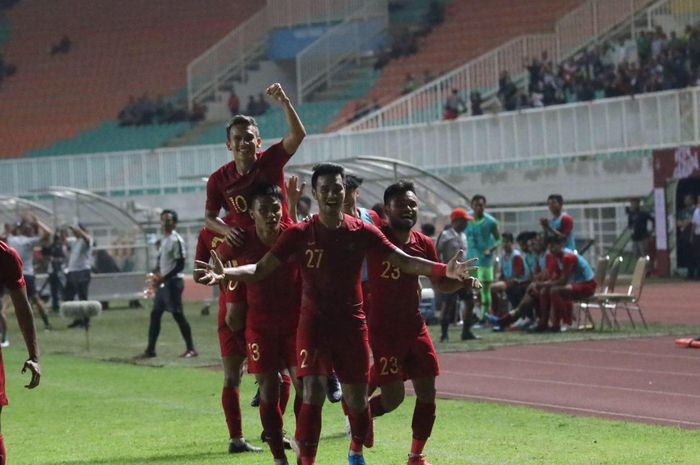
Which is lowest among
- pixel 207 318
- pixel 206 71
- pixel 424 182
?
pixel 207 318

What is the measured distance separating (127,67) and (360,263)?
51624mm

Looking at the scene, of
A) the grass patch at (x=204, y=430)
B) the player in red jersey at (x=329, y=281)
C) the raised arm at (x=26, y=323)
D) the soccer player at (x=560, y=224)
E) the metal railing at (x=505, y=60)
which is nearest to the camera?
the raised arm at (x=26, y=323)

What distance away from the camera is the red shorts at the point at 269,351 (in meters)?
9.91

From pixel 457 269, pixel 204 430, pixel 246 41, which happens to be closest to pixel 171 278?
pixel 204 430

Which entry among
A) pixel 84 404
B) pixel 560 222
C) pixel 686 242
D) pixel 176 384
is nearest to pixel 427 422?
pixel 84 404

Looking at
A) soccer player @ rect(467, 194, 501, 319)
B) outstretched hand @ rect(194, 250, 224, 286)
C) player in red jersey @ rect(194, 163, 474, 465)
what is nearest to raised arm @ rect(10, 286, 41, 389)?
outstretched hand @ rect(194, 250, 224, 286)

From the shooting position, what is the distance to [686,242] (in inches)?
1307

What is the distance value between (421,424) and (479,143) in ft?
89.2

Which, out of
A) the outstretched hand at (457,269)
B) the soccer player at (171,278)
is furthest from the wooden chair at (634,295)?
the outstretched hand at (457,269)

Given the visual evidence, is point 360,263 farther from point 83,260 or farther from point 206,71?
point 206,71

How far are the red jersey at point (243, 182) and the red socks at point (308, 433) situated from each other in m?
1.81

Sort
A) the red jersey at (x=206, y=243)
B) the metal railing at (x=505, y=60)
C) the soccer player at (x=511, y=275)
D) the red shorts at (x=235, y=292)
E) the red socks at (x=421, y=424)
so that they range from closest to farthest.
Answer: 1. the red socks at (x=421, y=424)
2. the red shorts at (x=235, y=292)
3. the red jersey at (x=206, y=243)
4. the soccer player at (x=511, y=275)
5. the metal railing at (x=505, y=60)

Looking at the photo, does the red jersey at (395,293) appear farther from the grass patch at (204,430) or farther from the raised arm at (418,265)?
the grass patch at (204,430)

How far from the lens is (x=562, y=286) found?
845 inches
